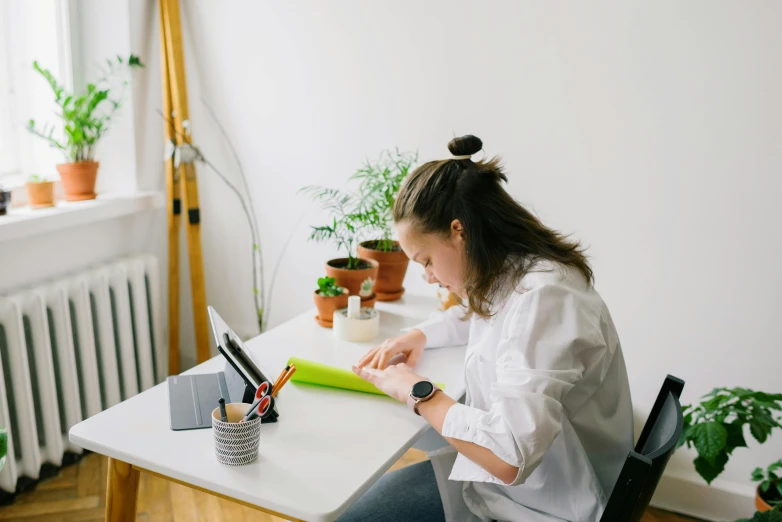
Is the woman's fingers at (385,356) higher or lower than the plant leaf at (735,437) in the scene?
higher

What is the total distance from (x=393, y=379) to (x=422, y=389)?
125 millimetres

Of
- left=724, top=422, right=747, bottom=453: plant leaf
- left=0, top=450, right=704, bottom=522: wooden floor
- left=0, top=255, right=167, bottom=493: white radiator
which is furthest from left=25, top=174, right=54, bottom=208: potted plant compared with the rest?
left=724, top=422, right=747, bottom=453: plant leaf

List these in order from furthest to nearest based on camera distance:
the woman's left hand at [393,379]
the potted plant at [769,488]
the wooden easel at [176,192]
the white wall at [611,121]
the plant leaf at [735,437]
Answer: the wooden easel at [176,192] < the white wall at [611,121] < the potted plant at [769,488] < the plant leaf at [735,437] < the woman's left hand at [393,379]

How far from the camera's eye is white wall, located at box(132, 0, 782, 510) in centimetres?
214

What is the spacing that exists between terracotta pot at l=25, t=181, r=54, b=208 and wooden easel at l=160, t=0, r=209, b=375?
1.67 ft

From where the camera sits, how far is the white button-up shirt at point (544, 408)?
1.21 meters

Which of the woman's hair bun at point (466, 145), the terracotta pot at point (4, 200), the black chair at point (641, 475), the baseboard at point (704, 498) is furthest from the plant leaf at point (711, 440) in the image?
the terracotta pot at point (4, 200)

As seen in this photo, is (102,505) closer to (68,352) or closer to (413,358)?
(68,352)

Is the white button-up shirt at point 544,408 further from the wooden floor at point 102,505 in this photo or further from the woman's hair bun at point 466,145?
the wooden floor at point 102,505

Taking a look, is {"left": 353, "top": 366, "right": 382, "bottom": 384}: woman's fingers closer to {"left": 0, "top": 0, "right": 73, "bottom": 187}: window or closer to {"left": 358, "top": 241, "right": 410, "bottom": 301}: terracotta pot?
{"left": 358, "top": 241, "right": 410, "bottom": 301}: terracotta pot

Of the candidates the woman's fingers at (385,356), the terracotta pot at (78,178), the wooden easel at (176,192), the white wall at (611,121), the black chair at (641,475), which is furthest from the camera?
the wooden easel at (176,192)

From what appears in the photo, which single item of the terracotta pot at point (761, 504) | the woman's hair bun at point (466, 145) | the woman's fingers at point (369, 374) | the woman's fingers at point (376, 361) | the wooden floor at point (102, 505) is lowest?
the wooden floor at point (102, 505)

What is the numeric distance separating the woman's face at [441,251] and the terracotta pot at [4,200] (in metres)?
1.55

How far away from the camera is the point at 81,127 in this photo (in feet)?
8.47
